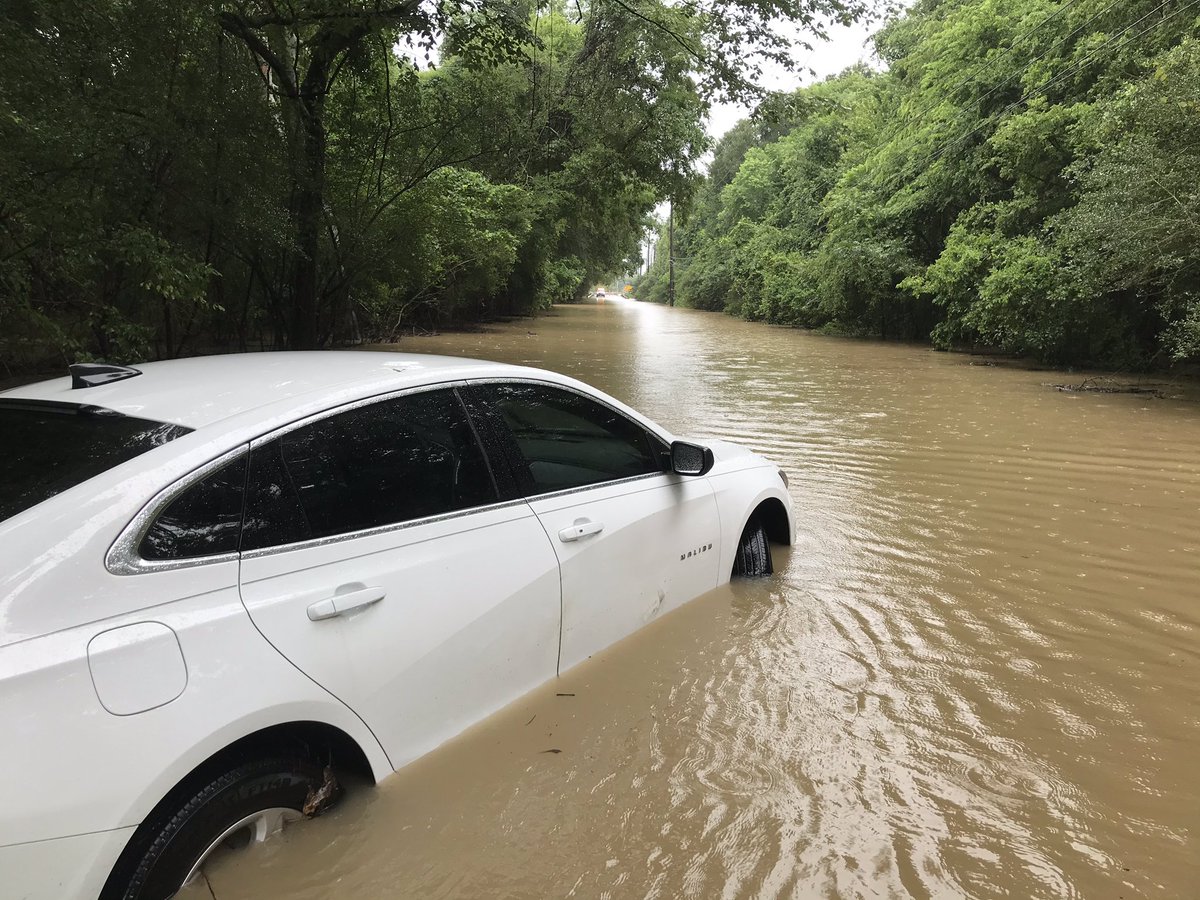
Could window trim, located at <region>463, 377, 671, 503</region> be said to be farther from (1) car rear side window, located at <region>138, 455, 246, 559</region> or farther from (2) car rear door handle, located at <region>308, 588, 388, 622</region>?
(1) car rear side window, located at <region>138, 455, 246, 559</region>

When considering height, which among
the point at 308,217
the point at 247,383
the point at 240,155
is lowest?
the point at 247,383

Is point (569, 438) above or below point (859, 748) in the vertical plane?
above

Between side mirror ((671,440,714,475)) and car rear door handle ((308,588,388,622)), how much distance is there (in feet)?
5.63

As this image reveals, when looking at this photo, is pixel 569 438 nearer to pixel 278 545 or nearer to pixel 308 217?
pixel 278 545

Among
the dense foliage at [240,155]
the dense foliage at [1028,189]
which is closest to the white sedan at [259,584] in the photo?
the dense foliage at [240,155]

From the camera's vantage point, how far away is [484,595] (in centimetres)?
248

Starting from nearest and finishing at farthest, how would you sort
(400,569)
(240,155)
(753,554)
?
(400,569)
(753,554)
(240,155)

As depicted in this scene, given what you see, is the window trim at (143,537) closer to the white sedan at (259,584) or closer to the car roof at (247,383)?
the white sedan at (259,584)

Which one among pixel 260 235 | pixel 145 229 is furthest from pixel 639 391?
pixel 145 229

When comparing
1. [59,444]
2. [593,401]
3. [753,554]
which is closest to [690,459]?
[593,401]

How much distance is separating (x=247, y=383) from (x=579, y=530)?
130cm

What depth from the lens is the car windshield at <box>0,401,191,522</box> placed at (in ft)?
5.96

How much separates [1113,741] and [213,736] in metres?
3.24

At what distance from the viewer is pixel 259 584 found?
6.29ft
